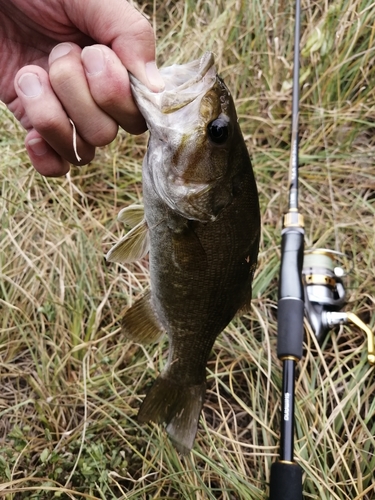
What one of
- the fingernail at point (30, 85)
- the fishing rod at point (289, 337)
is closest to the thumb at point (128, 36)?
the fingernail at point (30, 85)

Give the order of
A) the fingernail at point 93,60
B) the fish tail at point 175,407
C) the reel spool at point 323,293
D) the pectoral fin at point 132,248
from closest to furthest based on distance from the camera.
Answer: the fingernail at point 93,60
the pectoral fin at point 132,248
the fish tail at point 175,407
the reel spool at point 323,293

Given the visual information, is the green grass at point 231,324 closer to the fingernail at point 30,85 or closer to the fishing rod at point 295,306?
the fishing rod at point 295,306

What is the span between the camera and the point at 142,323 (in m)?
1.84

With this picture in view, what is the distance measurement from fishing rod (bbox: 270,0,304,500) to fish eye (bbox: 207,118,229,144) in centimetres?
87

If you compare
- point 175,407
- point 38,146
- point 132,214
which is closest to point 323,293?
point 175,407

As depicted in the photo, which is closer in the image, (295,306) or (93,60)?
(93,60)

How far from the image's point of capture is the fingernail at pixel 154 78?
1.42 metres

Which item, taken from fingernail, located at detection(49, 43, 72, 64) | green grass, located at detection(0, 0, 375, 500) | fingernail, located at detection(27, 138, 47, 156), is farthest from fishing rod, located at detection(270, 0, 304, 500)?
fingernail, located at detection(49, 43, 72, 64)

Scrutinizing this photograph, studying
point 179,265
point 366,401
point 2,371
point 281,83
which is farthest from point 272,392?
point 281,83

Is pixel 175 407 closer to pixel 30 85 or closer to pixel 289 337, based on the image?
pixel 289 337

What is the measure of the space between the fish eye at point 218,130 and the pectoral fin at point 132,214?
0.39 m

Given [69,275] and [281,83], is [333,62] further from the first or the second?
[69,275]

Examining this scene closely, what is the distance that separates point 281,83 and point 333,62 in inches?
15.6

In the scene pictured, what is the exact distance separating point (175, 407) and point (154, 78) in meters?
1.24
